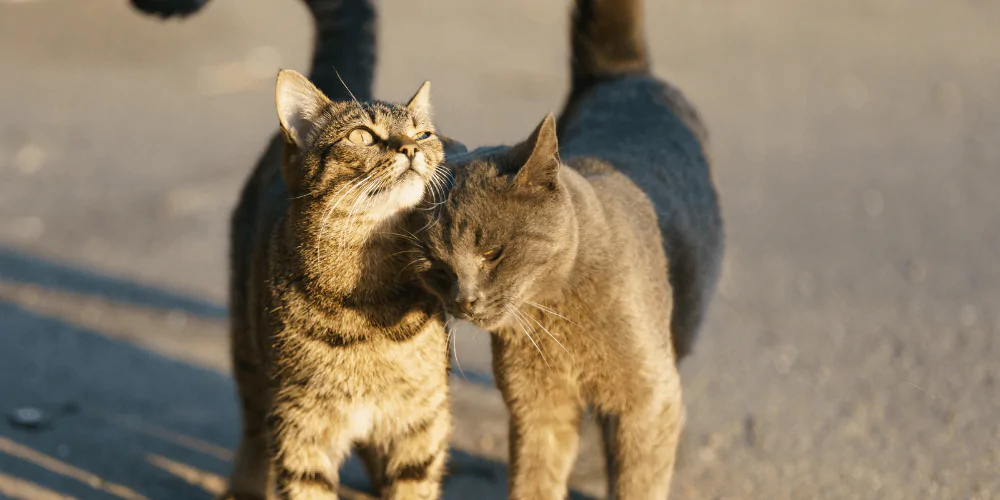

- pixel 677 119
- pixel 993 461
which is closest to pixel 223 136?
pixel 677 119

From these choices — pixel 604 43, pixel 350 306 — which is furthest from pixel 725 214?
pixel 350 306

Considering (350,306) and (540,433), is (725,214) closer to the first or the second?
(540,433)

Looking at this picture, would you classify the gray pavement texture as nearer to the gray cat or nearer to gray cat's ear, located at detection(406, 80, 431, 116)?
the gray cat

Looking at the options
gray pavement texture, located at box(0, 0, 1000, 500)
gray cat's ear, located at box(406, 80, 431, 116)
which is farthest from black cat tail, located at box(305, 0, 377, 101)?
gray pavement texture, located at box(0, 0, 1000, 500)

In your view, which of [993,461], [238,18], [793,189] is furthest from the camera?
[238,18]

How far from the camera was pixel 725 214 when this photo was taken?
5.75 m

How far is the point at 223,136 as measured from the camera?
271 inches

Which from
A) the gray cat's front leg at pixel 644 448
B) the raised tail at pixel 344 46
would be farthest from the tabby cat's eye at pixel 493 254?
the raised tail at pixel 344 46

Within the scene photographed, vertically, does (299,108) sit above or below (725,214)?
above

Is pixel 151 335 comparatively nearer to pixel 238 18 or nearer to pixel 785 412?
pixel 785 412

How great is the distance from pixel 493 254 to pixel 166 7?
157 cm

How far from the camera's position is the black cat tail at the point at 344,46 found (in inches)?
145

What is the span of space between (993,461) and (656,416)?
57.6 inches

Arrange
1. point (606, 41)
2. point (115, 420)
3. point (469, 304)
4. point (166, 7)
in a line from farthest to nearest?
point (115, 420) → point (606, 41) → point (166, 7) → point (469, 304)
